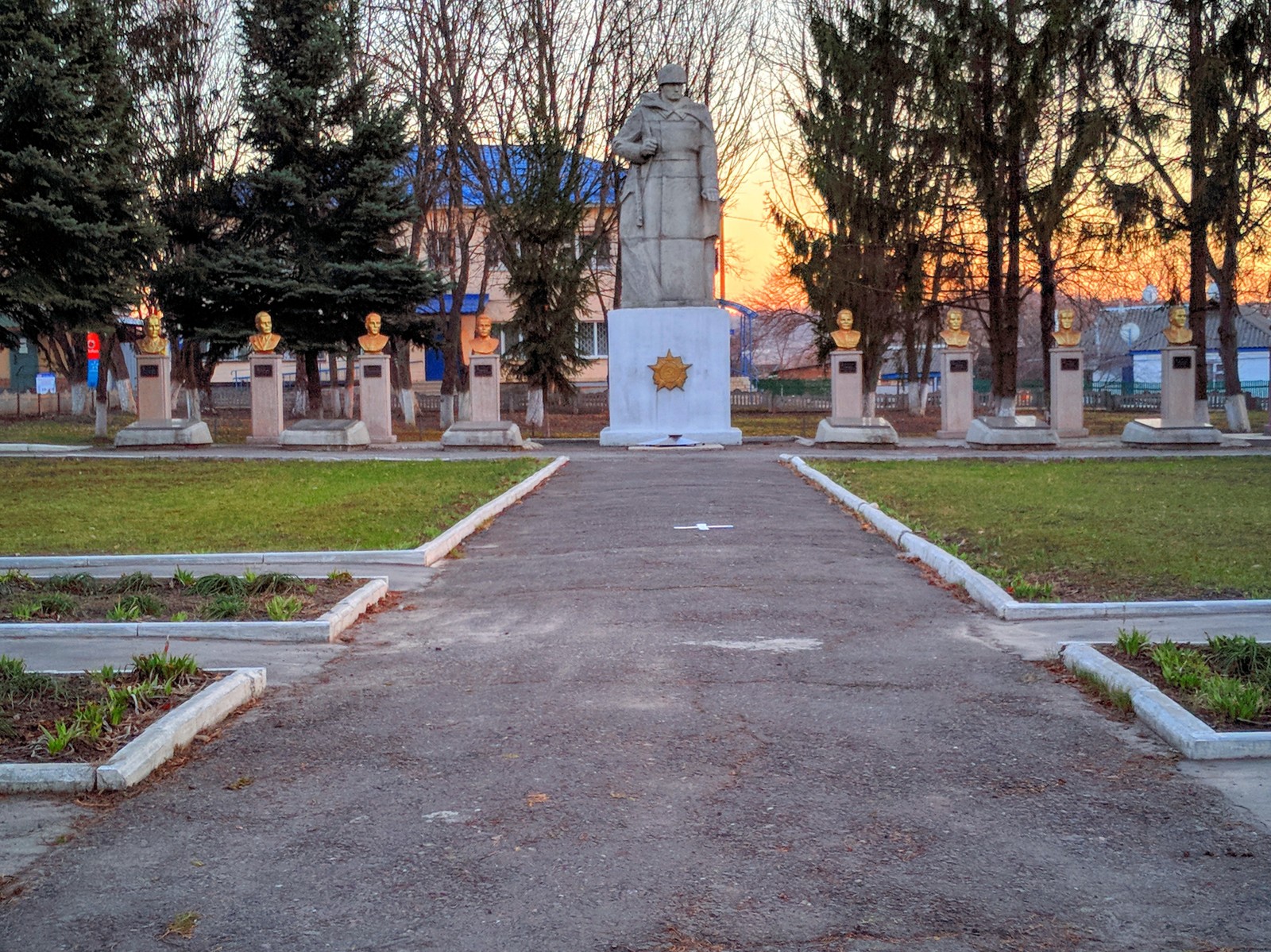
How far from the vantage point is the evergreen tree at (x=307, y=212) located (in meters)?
32.0

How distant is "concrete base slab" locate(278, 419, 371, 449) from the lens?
28.4 meters

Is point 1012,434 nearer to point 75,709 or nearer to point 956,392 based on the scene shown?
point 956,392

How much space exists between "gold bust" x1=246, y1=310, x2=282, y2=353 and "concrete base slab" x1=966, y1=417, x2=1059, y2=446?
15574 millimetres

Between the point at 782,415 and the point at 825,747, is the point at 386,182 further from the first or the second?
the point at 825,747

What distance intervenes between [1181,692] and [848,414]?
23.7 metres

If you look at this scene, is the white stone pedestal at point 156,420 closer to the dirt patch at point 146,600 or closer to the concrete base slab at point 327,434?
the concrete base slab at point 327,434

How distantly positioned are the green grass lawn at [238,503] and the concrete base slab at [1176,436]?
13.2 m

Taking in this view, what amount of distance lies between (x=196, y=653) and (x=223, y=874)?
11.9ft

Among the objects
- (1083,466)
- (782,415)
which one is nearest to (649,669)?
(1083,466)

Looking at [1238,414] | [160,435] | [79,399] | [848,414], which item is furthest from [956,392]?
[79,399]

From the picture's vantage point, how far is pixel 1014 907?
406cm

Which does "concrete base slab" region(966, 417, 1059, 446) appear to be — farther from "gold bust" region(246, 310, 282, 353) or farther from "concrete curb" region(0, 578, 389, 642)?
"concrete curb" region(0, 578, 389, 642)

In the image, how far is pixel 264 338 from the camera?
29500 mm

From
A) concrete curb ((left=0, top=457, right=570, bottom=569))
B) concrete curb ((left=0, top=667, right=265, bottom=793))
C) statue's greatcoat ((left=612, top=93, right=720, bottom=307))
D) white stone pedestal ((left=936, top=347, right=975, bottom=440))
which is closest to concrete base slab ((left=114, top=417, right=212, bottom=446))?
statue's greatcoat ((left=612, top=93, right=720, bottom=307))
